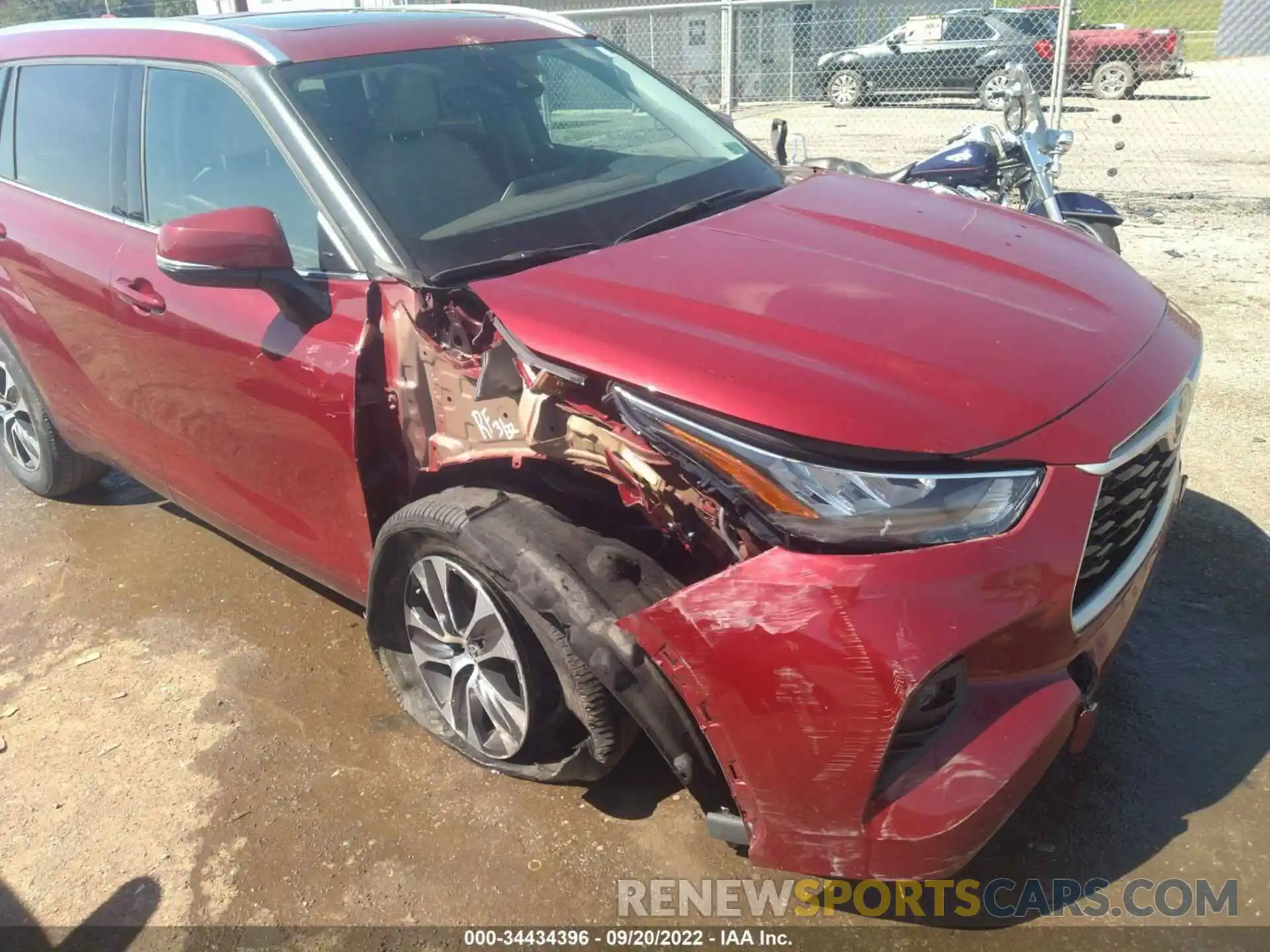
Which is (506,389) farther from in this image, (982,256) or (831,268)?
(982,256)

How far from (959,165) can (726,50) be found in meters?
5.80

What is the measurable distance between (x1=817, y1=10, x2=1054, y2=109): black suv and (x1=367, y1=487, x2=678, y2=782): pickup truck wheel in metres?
11.5

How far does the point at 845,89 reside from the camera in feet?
49.9

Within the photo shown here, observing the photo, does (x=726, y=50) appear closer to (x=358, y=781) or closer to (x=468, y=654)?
(x=468, y=654)

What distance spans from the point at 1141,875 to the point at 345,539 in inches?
87.4

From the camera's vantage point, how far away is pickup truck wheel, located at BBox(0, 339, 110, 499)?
13.5 feet

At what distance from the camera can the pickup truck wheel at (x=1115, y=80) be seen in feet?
52.7

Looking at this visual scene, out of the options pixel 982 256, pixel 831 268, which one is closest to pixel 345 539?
pixel 831 268

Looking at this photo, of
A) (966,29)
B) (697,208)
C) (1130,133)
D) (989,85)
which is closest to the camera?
(697,208)

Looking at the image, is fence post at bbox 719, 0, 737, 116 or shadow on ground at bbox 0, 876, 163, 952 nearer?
shadow on ground at bbox 0, 876, 163, 952

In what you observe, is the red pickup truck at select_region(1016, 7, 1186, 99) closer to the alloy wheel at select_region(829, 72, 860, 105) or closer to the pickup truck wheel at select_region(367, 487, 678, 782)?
the alloy wheel at select_region(829, 72, 860, 105)

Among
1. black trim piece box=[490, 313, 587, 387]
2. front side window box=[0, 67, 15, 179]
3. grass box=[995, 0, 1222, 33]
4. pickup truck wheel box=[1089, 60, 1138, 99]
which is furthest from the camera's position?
grass box=[995, 0, 1222, 33]

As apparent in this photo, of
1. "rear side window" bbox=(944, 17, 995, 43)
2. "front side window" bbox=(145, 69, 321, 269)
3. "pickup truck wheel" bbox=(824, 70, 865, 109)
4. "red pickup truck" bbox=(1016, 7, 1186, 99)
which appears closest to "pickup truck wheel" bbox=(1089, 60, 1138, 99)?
"red pickup truck" bbox=(1016, 7, 1186, 99)

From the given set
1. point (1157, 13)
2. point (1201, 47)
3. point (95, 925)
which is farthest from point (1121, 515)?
point (1201, 47)
